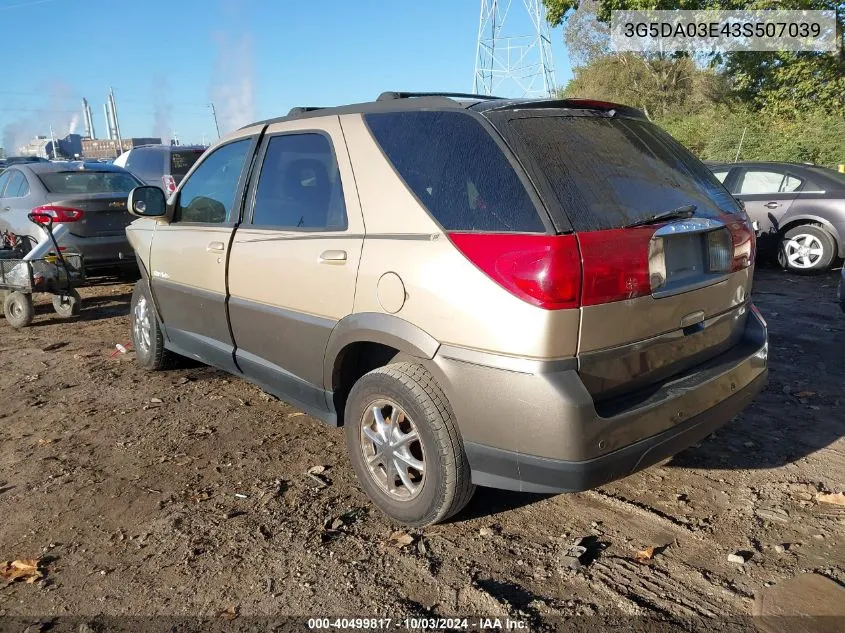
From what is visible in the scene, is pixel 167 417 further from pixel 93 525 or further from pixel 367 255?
pixel 367 255

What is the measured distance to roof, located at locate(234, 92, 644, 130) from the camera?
114 inches

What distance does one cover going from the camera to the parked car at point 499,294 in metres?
2.46

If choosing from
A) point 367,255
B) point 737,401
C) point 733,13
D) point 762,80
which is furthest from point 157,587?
point 762,80

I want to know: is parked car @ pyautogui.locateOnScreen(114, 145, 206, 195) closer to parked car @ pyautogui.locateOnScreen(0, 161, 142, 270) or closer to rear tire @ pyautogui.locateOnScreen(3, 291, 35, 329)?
parked car @ pyautogui.locateOnScreen(0, 161, 142, 270)

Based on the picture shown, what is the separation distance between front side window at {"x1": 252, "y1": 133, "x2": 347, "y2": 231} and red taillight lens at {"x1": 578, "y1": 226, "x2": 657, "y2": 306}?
4.17 feet

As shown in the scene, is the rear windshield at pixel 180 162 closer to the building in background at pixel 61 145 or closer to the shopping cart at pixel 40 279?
the shopping cart at pixel 40 279

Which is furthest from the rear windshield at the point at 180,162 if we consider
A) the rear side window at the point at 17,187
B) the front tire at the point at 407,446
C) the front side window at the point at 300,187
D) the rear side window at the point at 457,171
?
the front tire at the point at 407,446

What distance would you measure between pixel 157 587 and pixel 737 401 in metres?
2.66

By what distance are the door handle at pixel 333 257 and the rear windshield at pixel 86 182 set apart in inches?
259

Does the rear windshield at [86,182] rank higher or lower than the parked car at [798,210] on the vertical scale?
higher

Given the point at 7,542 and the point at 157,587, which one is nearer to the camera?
the point at 157,587

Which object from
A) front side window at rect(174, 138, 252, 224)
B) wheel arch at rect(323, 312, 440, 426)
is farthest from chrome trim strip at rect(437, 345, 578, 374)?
front side window at rect(174, 138, 252, 224)

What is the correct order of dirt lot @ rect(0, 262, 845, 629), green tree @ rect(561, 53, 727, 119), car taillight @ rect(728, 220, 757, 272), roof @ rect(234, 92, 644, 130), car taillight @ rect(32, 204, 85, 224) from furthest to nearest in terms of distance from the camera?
green tree @ rect(561, 53, 727, 119), car taillight @ rect(32, 204, 85, 224), car taillight @ rect(728, 220, 757, 272), roof @ rect(234, 92, 644, 130), dirt lot @ rect(0, 262, 845, 629)

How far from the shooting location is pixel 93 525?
10.4 feet
